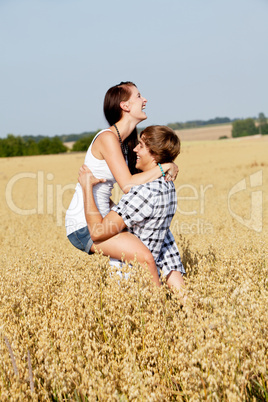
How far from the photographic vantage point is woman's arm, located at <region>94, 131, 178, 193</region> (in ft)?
11.6

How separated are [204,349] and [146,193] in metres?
1.50

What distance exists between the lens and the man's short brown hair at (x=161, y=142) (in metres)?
3.57

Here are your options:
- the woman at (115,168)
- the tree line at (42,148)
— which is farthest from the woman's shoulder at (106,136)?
the tree line at (42,148)

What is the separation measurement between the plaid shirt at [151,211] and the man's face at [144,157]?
212 millimetres

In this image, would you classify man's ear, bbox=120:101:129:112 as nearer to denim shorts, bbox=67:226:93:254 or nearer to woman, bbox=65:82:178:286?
woman, bbox=65:82:178:286

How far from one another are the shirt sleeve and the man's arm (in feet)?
0.18

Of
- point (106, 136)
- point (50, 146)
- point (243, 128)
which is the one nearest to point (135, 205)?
point (106, 136)

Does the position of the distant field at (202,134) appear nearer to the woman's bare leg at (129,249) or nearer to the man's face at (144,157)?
the man's face at (144,157)

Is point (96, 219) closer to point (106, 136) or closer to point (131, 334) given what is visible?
point (106, 136)

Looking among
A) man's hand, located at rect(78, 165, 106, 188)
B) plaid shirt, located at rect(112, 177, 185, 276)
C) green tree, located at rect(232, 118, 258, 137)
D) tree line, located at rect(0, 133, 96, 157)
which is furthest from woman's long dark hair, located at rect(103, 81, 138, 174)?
tree line, located at rect(0, 133, 96, 157)

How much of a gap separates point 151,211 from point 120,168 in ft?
1.41

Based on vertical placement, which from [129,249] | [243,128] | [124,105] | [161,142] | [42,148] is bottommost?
[129,249]

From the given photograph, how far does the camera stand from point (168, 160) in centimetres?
370

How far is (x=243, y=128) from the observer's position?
287 ft
